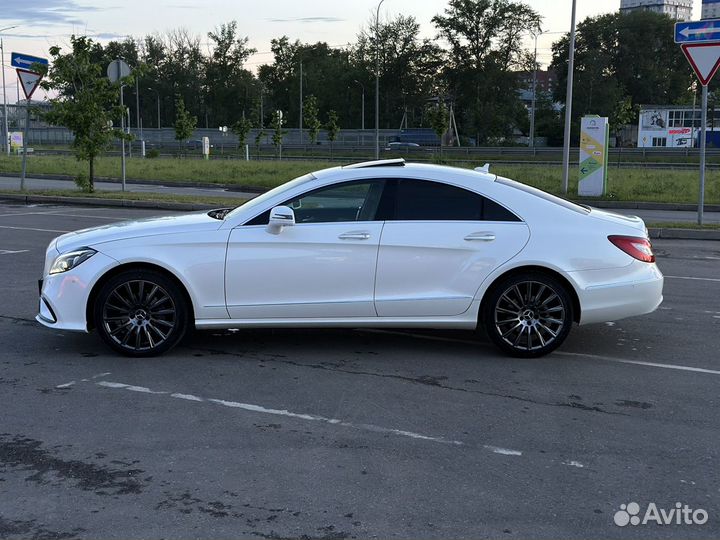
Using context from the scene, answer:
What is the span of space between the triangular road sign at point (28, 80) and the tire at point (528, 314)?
18.6 meters

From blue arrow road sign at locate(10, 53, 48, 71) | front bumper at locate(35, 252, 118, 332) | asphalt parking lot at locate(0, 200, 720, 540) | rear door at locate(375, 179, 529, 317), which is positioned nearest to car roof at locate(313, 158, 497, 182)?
rear door at locate(375, 179, 529, 317)

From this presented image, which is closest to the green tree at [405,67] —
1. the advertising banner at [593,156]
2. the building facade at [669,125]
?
the building facade at [669,125]

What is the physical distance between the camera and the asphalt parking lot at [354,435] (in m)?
3.61

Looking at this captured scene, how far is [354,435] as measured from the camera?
181 inches

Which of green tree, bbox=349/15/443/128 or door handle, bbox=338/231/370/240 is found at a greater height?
green tree, bbox=349/15/443/128

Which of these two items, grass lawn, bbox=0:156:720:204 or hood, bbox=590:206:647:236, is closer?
hood, bbox=590:206:647:236

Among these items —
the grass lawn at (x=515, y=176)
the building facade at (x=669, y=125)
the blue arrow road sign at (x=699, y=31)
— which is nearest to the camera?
the blue arrow road sign at (x=699, y=31)

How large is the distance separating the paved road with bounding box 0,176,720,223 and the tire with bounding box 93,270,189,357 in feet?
42.4

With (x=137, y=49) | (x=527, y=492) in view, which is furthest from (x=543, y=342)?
(x=137, y=49)

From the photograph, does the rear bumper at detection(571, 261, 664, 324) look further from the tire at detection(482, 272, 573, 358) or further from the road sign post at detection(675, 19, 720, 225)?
the road sign post at detection(675, 19, 720, 225)

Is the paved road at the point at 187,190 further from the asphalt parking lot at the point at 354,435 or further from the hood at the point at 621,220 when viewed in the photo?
the asphalt parking lot at the point at 354,435

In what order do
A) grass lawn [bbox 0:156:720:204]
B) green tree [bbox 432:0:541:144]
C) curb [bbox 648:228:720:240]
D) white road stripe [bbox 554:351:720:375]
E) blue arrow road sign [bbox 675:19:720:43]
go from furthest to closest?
green tree [bbox 432:0:541:144] < grass lawn [bbox 0:156:720:204] < curb [bbox 648:228:720:240] < blue arrow road sign [bbox 675:19:720:43] < white road stripe [bbox 554:351:720:375]

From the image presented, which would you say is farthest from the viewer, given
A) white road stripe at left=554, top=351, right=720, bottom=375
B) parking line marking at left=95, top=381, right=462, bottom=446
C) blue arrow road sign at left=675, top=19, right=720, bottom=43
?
blue arrow road sign at left=675, top=19, right=720, bottom=43

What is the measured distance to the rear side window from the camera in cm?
622
